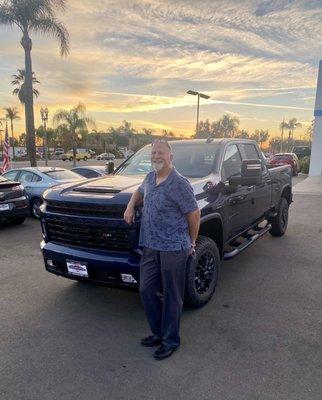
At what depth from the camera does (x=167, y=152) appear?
3.07 meters

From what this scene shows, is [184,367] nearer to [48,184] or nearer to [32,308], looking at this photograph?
[32,308]

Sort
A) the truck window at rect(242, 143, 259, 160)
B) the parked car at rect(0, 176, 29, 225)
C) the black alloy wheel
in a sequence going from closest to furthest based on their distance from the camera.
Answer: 1. the black alloy wheel
2. the truck window at rect(242, 143, 259, 160)
3. the parked car at rect(0, 176, 29, 225)

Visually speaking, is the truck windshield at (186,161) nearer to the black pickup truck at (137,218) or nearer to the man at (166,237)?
the black pickup truck at (137,218)

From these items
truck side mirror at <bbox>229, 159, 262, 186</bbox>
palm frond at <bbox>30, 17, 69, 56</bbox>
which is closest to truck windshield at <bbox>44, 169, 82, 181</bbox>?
truck side mirror at <bbox>229, 159, 262, 186</bbox>

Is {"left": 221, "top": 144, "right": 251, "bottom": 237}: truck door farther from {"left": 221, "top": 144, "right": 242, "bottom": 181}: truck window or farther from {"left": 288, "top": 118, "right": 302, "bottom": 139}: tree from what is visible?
{"left": 288, "top": 118, "right": 302, "bottom": 139}: tree

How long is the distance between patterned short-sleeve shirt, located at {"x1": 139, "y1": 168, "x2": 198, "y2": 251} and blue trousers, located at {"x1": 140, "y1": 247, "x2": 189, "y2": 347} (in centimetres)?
9

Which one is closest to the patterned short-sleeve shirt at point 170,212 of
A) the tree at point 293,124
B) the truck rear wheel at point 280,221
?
the truck rear wheel at point 280,221

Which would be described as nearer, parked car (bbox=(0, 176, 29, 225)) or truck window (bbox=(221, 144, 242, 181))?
truck window (bbox=(221, 144, 242, 181))

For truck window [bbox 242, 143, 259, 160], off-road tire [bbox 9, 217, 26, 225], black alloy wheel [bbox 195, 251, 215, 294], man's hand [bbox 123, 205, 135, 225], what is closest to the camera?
man's hand [bbox 123, 205, 135, 225]

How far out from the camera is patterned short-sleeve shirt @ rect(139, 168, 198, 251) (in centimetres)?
302

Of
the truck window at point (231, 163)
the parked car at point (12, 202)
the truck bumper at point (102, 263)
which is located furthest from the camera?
the parked car at point (12, 202)

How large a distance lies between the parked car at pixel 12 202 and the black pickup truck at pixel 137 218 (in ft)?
14.1

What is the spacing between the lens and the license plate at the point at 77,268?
380cm

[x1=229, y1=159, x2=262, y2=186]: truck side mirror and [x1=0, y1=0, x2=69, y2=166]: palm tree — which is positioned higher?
[x1=0, y1=0, x2=69, y2=166]: palm tree
